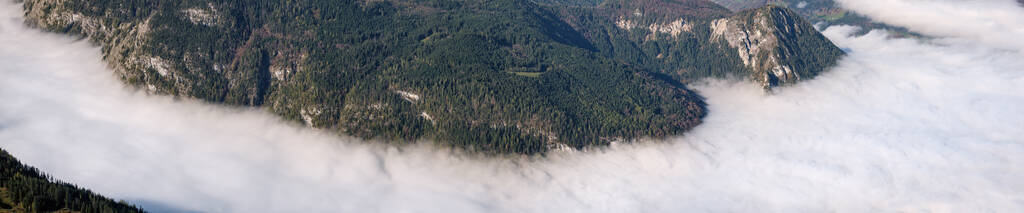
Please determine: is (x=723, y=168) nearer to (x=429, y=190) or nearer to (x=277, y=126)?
(x=429, y=190)

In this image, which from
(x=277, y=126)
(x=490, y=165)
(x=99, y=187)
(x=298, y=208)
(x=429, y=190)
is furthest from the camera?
(x=277, y=126)

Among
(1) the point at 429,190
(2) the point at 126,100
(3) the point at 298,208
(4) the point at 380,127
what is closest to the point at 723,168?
(1) the point at 429,190

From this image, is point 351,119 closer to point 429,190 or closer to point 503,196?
point 429,190

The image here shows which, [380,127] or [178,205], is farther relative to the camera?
[380,127]

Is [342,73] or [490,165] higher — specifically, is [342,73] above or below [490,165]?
above

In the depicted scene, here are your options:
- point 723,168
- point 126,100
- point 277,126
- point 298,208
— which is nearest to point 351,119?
point 277,126

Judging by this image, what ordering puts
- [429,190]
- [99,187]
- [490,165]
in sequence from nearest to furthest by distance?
[99,187], [429,190], [490,165]

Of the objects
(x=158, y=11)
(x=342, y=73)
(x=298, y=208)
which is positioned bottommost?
(x=298, y=208)
